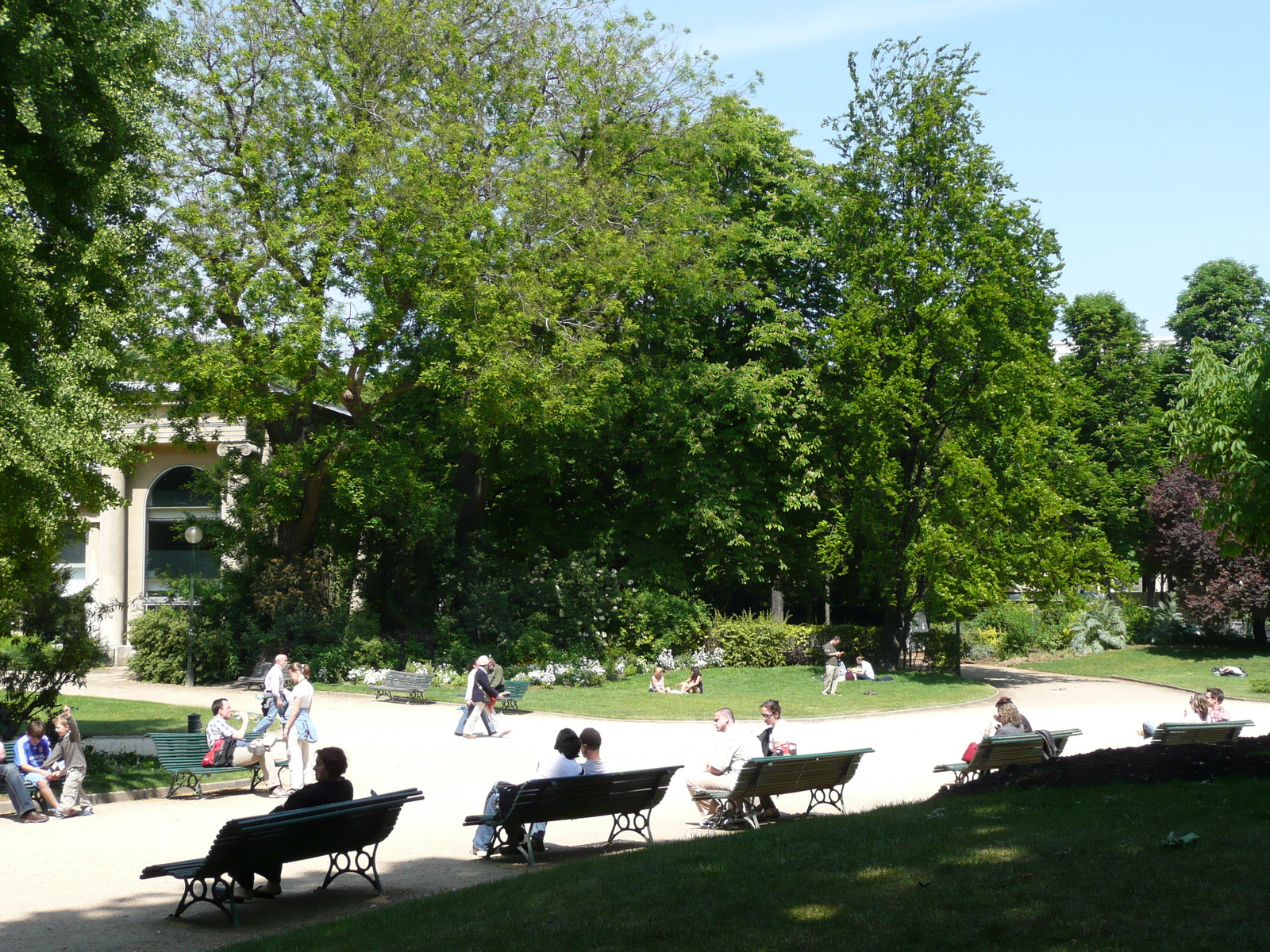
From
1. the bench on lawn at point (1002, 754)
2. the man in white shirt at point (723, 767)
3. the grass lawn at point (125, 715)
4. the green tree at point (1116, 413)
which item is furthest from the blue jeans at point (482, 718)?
the green tree at point (1116, 413)

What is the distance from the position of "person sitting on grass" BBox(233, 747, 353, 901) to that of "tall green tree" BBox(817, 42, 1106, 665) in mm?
23929

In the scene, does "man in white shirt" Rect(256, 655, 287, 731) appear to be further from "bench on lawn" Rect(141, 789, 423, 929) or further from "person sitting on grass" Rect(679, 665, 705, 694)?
"person sitting on grass" Rect(679, 665, 705, 694)

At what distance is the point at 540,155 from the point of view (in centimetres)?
3022

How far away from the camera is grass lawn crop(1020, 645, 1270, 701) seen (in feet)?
102

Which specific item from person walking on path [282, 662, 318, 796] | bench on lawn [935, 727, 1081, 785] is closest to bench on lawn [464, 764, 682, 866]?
bench on lawn [935, 727, 1081, 785]

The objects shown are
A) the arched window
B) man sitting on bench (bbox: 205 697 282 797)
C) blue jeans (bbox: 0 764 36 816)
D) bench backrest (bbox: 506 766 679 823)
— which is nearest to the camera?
bench backrest (bbox: 506 766 679 823)

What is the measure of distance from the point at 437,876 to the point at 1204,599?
36.8 metres

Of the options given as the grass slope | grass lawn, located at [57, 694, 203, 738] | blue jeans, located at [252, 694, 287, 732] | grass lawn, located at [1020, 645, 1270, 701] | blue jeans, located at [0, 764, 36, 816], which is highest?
blue jeans, located at [252, 694, 287, 732]

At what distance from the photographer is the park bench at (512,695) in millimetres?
23344

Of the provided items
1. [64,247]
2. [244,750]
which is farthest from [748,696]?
[64,247]

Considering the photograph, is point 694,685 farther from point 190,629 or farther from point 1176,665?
point 1176,665

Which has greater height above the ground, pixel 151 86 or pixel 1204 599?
pixel 151 86

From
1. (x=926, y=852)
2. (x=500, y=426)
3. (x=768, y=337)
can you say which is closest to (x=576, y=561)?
(x=500, y=426)

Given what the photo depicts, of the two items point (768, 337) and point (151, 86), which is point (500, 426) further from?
point (151, 86)
